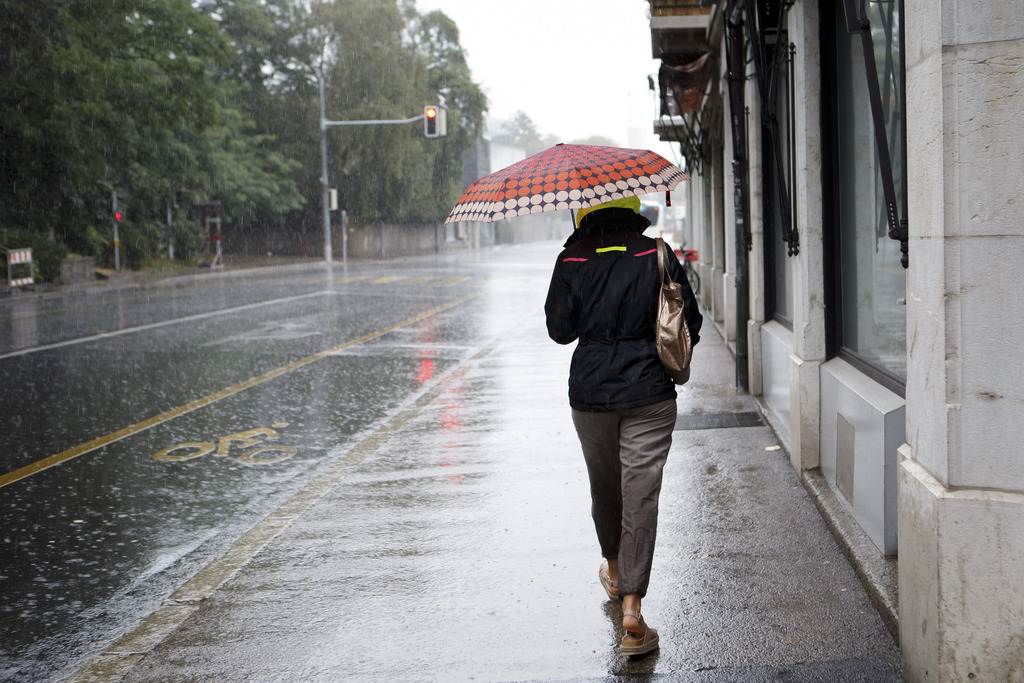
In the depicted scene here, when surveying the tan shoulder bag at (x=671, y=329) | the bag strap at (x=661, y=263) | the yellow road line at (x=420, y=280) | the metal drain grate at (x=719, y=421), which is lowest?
the metal drain grate at (x=719, y=421)

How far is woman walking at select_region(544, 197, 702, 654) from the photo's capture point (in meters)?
3.88

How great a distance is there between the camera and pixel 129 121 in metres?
30.0

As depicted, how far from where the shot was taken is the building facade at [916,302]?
3.09 m

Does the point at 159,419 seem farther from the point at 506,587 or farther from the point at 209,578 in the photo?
the point at 506,587

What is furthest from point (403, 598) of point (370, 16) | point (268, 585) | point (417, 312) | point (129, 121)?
point (370, 16)

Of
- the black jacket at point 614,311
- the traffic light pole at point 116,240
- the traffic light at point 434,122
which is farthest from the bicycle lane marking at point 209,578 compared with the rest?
the traffic light pole at point 116,240

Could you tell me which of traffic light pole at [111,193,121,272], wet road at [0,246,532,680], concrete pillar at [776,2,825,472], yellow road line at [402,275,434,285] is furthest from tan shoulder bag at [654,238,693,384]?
traffic light pole at [111,193,121,272]

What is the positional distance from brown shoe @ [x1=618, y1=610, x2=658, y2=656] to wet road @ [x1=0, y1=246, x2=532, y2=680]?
203 centimetres

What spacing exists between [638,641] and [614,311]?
118cm

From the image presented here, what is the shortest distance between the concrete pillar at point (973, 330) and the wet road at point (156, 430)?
3112mm

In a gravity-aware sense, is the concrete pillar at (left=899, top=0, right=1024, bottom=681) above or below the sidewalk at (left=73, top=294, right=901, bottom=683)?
above

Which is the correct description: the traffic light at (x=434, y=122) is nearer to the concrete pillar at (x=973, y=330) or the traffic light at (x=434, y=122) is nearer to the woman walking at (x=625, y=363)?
the woman walking at (x=625, y=363)

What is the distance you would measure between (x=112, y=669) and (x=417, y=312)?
1572cm

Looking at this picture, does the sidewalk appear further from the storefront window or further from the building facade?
the storefront window
